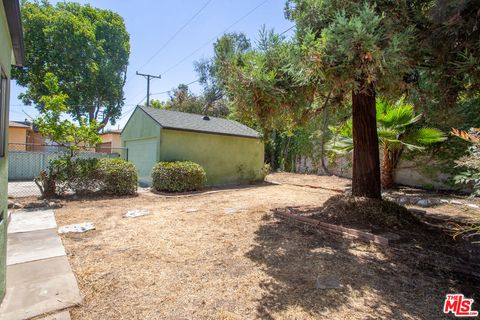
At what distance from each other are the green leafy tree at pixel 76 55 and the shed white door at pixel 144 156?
8.11 meters

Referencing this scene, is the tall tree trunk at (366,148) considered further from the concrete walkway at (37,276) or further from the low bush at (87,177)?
the low bush at (87,177)

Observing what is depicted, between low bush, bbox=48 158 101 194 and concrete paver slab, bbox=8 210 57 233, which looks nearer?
concrete paver slab, bbox=8 210 57 233

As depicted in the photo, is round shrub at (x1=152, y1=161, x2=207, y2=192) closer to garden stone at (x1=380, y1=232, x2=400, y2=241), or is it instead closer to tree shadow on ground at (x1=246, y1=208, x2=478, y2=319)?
tree shadow on ground at (x1=246, y1=208, x2=478, y2=319)

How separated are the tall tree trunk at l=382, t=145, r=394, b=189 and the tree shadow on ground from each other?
7.59m

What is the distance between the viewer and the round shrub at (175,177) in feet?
32.6

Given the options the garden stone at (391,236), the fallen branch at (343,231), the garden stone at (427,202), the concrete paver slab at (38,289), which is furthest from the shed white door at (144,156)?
the garden stone at (427,202)

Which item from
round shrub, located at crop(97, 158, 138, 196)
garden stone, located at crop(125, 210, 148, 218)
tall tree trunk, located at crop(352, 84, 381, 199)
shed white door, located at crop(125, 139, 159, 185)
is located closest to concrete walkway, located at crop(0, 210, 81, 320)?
garden stone, located at crop(125, 210, 148, 218)

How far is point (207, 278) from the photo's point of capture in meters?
3.29

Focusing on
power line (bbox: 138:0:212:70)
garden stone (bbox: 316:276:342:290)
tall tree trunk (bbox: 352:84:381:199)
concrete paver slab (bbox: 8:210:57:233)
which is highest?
power line (bbox: 138:0:212:70)

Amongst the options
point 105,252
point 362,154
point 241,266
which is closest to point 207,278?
point 241,266

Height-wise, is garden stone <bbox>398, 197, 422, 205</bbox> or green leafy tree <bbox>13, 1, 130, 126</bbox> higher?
green leafy tree <bbox>13, 1, 130, 126</bbox>

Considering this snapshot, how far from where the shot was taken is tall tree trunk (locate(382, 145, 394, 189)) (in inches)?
421

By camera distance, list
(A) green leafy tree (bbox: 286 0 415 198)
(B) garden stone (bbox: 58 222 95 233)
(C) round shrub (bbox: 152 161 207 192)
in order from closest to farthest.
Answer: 1. (A) green leafy tree (bbox: 286 0 415 198)
2. (B) garden stone (bbox: 58 222 95 233)
3. (C) round shrub (bbox: 152 161 207 192)

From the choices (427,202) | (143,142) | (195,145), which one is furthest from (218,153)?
(427,202)
